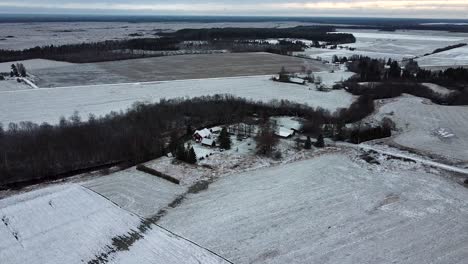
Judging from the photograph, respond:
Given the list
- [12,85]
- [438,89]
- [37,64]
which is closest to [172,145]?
[12,85]

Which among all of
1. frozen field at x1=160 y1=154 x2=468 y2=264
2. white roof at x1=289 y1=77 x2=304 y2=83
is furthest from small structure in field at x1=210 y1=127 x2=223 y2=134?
white roof at x1=289 y1=77 x2=304 y2=83

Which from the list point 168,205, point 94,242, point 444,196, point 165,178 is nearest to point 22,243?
point 94,242

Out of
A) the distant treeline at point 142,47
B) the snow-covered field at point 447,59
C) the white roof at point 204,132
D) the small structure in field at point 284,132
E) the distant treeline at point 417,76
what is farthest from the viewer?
the distant treeline at point 142,47

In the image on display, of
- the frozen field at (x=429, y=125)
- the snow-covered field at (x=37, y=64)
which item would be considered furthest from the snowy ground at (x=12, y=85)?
the frozen field at (x=429, y=125)

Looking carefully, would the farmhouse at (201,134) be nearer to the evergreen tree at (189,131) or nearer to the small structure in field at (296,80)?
the evergreen tree at (189,131)

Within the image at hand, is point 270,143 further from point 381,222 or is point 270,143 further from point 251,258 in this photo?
point 251,258

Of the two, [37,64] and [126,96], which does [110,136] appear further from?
[37,64]

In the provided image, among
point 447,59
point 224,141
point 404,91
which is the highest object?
point 447,59
